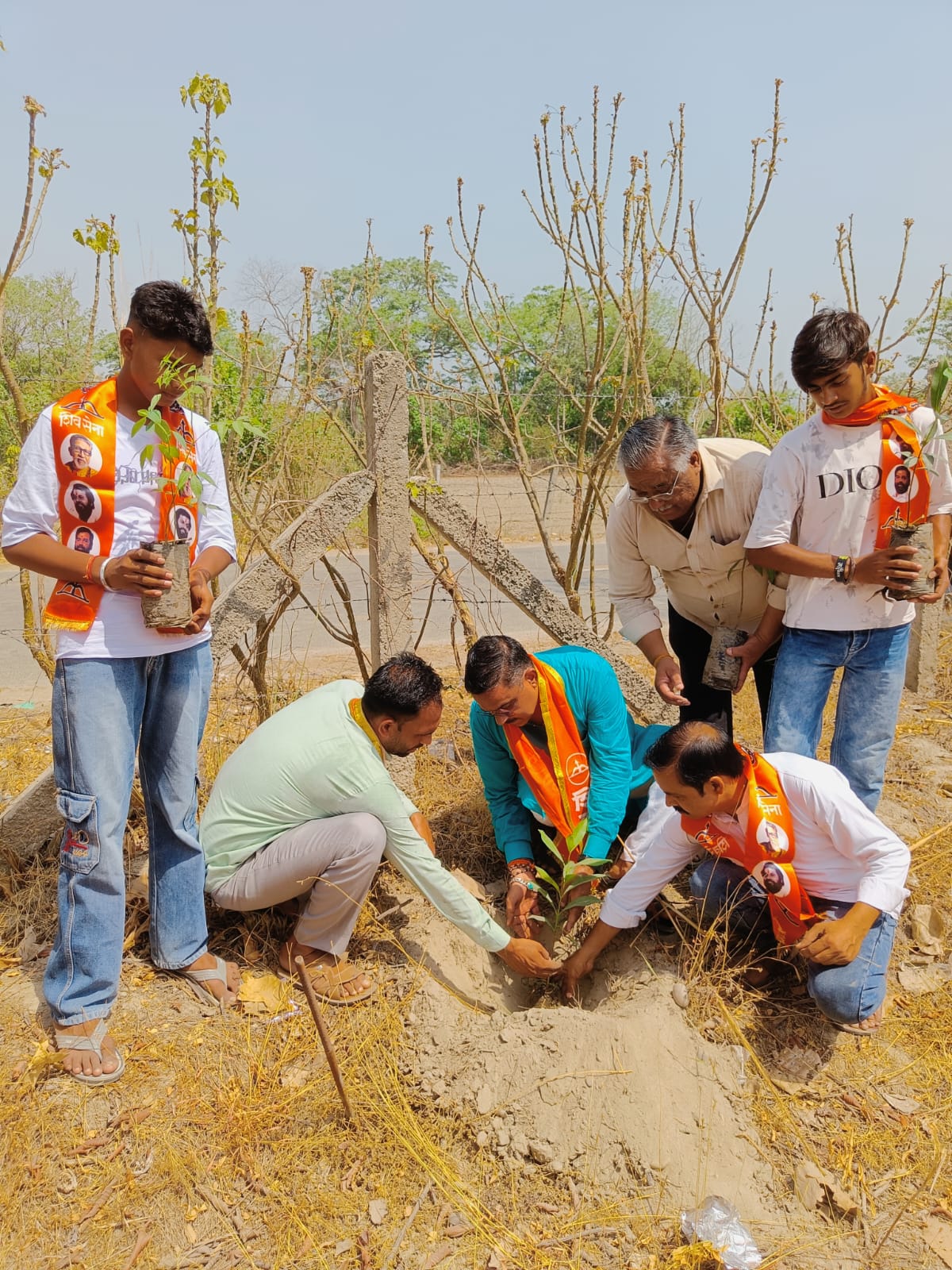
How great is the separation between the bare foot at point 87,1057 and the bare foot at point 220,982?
1.16 feet

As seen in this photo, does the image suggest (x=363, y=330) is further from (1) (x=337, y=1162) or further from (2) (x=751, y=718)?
(1) (x=337, y=1162)

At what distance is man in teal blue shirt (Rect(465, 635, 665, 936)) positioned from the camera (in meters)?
3.24

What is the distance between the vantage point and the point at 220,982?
2.86 meters

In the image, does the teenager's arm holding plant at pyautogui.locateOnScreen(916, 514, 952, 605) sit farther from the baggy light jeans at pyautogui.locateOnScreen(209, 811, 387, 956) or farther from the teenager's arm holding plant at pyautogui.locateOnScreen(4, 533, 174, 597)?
the teenager's arm holding plant at pyautogui.locateOnScreen(4, 533, 174, 597)

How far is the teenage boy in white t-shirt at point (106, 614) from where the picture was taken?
7.64 ft

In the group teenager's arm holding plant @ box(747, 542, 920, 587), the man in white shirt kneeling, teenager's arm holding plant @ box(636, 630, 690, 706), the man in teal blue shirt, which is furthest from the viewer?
teenager's arm holding plant @ box(636, 630, 690, 706)

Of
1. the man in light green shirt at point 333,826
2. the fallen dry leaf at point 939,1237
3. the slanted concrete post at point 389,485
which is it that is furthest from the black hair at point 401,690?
the fallen dry leaf at point 939,1237

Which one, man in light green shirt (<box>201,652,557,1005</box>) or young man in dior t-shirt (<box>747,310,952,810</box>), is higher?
young man in dior t-shirt (<box>747,310,952,810</box>)

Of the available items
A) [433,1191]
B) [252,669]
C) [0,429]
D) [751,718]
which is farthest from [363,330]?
[0,429]

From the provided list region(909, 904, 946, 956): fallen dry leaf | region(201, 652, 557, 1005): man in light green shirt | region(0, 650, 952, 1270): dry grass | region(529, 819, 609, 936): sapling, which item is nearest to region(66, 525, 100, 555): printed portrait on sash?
region(201, 652, 557, 1005): man in light green shirt

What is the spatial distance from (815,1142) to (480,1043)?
2.97 ft

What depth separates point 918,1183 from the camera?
7.61 feet

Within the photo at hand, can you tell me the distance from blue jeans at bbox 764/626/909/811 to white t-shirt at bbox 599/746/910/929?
233mm

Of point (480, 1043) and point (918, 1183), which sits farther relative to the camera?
point (480, 1043)
